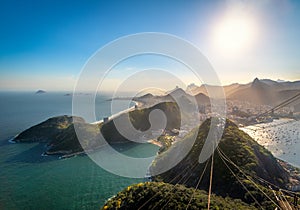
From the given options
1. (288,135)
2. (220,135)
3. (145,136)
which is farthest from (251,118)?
(220,135)

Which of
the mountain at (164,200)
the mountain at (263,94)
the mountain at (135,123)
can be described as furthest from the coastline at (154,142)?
the mountain at (263,94)

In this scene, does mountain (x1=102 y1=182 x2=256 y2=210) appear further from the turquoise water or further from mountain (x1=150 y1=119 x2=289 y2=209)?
the turquoise water

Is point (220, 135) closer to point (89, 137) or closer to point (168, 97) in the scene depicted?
point (89, 137)

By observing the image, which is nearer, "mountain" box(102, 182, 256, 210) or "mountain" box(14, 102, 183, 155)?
"mountain" box(102, 182, 256, 210)

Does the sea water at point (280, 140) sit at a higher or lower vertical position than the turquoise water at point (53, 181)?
lower

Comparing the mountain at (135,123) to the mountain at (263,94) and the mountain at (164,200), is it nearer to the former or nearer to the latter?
the mountain at (164,200)

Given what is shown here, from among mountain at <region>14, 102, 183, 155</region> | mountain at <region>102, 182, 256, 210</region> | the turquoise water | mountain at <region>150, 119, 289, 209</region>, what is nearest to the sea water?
mountain at <region>150, 119, 289, 209</region>

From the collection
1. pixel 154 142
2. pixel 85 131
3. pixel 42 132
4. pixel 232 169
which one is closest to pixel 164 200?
pixel 232 169
